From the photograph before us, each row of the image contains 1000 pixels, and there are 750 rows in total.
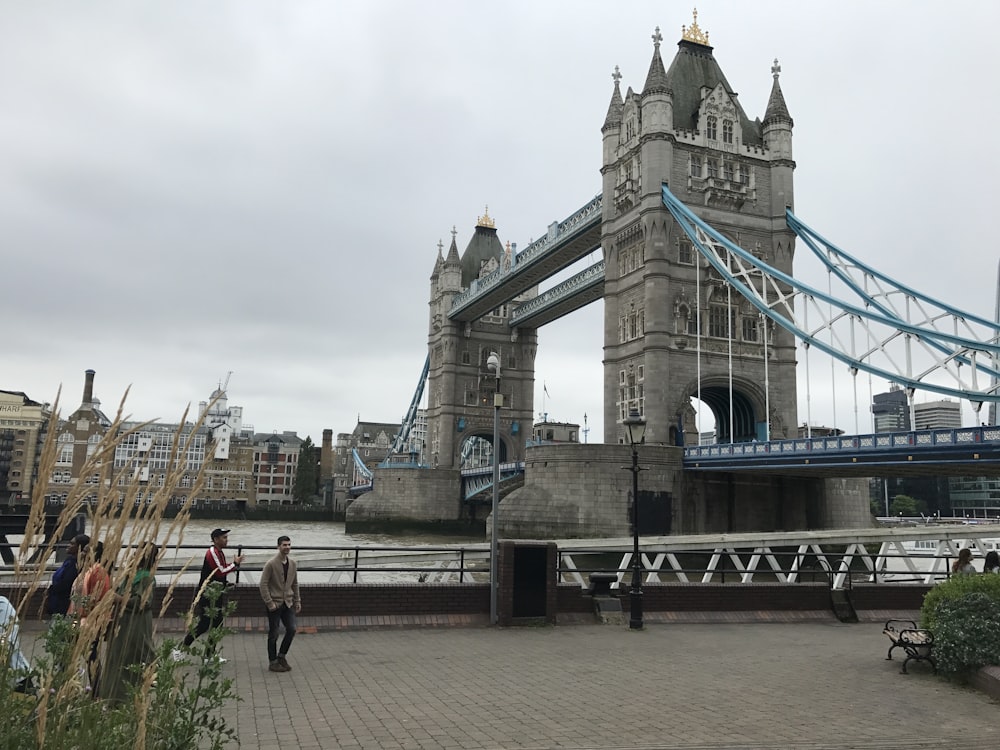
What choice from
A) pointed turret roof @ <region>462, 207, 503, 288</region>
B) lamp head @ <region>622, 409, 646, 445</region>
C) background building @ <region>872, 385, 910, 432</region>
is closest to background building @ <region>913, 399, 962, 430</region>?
background building @ <region>872, 385, 910, 432</region>

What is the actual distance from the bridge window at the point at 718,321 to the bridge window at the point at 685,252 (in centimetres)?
302

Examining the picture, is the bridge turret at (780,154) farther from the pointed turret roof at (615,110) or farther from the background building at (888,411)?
the background building at (888,411)

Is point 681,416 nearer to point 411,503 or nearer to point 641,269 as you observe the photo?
point 641,269

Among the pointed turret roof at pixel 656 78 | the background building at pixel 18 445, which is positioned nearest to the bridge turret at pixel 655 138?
the pointed turret roof at pixel 656 78

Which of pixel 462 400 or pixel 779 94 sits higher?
pixel 779 94

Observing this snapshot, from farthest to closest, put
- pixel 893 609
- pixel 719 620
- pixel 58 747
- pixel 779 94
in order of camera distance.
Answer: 1. pixel 779 94
2. pixel 893 609
3. pixel 719 620
4. pixel 58 747

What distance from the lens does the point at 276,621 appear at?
29.8ft

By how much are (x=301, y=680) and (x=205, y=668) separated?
5.26 metres

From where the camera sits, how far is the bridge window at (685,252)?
4531 centimetres

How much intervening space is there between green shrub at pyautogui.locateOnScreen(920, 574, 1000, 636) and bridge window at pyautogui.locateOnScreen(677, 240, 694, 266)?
37.1m

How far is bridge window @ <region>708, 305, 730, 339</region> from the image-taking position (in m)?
45.8

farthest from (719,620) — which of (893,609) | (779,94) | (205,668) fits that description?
(779,94)

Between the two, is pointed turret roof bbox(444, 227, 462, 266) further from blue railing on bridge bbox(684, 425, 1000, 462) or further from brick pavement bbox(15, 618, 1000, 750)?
brick pavement bbox(15, 618, 1000, 750)

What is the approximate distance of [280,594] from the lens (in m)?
9.20
